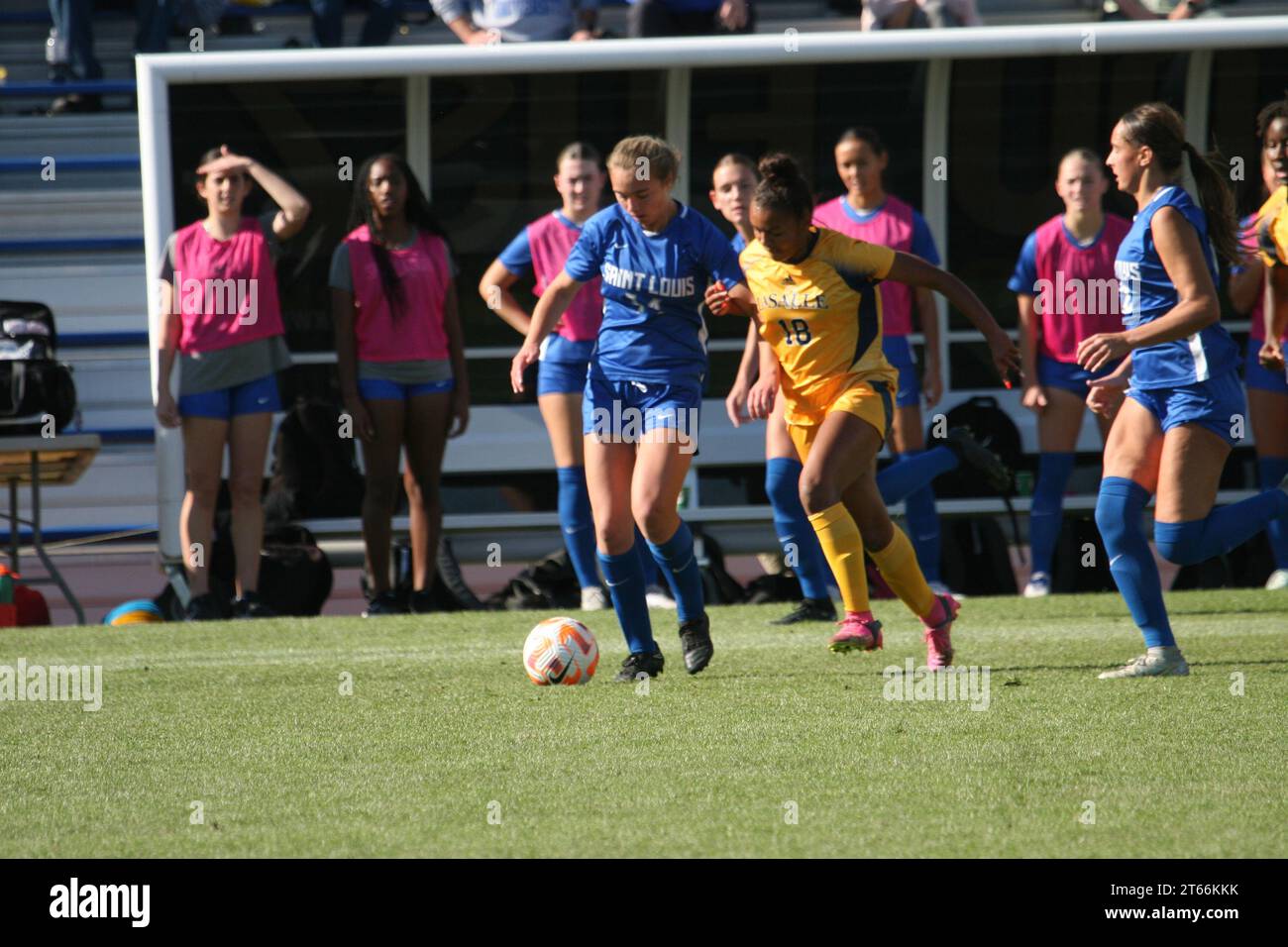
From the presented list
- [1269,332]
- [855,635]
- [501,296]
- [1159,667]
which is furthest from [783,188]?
[501,296]

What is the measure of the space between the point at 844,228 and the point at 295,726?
459cm

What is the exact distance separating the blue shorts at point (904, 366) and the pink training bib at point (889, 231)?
62 millimetres

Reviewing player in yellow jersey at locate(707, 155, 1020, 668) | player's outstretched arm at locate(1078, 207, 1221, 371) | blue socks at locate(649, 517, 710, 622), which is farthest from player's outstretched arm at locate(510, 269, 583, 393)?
player's outstretched arm at locate(1078, 207, 1221, 371)

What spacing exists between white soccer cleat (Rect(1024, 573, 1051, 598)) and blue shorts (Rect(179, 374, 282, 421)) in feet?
13.7

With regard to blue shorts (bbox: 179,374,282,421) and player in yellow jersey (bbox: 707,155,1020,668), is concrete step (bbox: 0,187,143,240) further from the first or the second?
player in yellow jersey (bbox: 707,155,1020,668)

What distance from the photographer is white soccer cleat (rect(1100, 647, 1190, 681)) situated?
6492mm


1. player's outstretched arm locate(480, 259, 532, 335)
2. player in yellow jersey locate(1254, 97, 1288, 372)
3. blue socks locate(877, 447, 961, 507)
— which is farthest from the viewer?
player's outstretched arm locate(480, 259, 532, 335)

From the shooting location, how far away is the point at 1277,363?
324 inches

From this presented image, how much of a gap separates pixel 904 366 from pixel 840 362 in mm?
2496

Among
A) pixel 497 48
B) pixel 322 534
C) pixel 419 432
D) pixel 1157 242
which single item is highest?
pixel 497 48

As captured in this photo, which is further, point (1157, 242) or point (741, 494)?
point (741, 494)

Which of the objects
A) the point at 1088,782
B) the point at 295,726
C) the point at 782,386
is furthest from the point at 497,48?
the point at 1088,782

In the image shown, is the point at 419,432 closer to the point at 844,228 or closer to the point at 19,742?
the point at 844,228

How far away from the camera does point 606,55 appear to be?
34.3 ft
